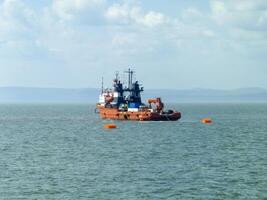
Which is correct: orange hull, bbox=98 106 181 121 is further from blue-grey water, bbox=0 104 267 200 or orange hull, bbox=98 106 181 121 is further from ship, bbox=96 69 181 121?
blue-grey water, bbox=0 104 267 200

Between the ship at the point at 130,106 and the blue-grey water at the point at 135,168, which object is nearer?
the blue-grey water at the point at 135,168

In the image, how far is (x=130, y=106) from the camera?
510ft

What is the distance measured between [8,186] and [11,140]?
52.6 m

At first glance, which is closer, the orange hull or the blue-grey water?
the blue-grey water

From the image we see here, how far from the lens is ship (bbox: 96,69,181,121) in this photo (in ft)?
481

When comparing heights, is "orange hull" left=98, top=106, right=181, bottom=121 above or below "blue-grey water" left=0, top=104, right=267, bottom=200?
above

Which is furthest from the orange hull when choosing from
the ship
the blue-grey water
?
the blue-grey water

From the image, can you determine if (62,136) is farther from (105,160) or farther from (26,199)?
(26,199)

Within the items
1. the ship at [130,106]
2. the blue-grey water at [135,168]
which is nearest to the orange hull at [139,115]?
the ship at [130,106]

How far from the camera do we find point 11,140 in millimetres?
102125

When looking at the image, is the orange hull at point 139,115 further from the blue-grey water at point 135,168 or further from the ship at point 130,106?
the blue-grey water at point 135,168

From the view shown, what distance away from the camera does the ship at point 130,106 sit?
481 feet

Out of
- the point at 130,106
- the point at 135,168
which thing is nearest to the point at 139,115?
the point at 130,106

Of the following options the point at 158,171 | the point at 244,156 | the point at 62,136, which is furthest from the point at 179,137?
the point at 158,171
